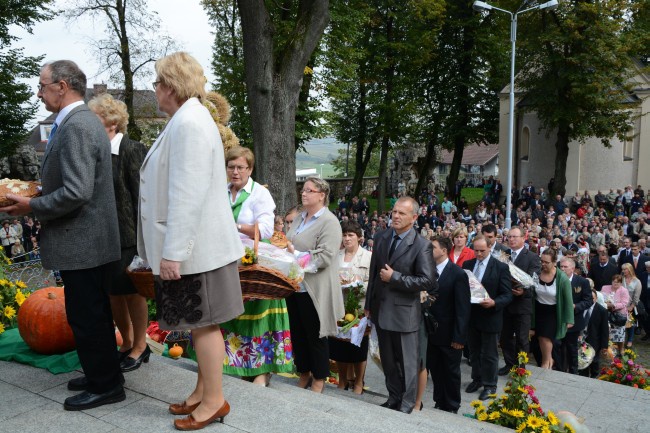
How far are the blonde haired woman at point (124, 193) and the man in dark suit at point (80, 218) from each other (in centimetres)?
48

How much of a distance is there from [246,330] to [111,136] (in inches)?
71.4

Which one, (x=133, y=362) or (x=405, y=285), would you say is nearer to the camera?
(x=133, y=362)

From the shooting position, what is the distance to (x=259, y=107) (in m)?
11.9

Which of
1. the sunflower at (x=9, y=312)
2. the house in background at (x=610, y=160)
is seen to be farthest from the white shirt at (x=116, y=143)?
the house in background at (x=610, y=160)

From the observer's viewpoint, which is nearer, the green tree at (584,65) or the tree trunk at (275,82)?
the tree trunk at (275,82)

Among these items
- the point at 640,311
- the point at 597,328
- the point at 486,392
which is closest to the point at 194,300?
the point at 486,392

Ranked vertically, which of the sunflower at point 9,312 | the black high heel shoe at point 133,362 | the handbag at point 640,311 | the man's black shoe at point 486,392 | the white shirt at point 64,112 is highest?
the white shirt at point 64,112

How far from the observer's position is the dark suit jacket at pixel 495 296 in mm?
7551

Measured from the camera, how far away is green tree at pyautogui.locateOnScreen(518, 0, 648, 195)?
90.6ft

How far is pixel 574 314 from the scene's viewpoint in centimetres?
912

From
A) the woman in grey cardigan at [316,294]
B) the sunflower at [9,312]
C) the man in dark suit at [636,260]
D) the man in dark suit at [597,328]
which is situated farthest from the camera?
the man in dark suit at [636,260]

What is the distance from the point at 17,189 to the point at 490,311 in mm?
5761

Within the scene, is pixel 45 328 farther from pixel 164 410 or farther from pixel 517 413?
pixel 517 413

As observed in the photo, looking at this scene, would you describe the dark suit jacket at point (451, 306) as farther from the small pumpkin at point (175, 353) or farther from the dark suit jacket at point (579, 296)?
the dark suit jacket at point (579, 296)
